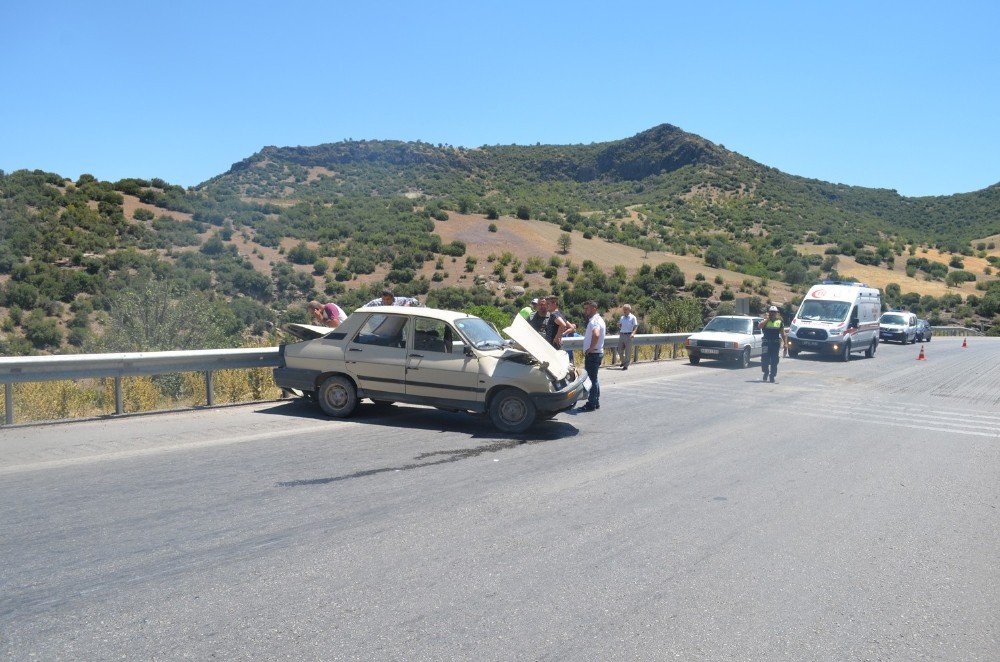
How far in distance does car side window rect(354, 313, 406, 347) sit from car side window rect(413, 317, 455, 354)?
0.64 feet

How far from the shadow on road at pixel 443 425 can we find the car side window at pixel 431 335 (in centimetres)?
107

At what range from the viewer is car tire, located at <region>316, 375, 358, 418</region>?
11164mm

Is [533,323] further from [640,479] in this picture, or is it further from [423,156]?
[423,156]

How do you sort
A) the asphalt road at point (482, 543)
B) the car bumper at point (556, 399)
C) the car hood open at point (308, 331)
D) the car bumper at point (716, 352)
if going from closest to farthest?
1. the asphalt road at point (482, 543)
2. the car bumper at point (556, 399)
3. the car hood open at point (308, 331)
4. the car bumper at point (716, 352)

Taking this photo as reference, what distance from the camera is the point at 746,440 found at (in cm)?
1087

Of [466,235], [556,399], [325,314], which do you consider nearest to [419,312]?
[556,399]

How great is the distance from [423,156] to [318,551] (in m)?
111

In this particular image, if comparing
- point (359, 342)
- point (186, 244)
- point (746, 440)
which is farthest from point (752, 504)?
point (186, 244)

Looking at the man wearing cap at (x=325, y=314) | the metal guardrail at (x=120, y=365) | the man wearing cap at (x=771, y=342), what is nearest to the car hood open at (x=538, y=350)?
the man wearing cap at (x=325, y=314)

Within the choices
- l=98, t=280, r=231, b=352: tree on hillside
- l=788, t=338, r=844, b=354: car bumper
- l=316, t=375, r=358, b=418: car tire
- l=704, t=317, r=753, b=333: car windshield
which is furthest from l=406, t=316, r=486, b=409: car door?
l=788, t=338, r=844, b=354: car bumper

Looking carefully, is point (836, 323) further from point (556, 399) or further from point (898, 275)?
point (898, 275)

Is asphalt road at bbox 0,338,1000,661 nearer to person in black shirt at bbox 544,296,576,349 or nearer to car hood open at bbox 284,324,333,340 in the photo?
car hood open at bbox 284,324,333,340

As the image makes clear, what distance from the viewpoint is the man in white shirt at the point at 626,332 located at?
20.8m

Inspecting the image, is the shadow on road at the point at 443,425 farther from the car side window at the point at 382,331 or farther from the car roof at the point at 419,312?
the car roof at the point at 419,312
